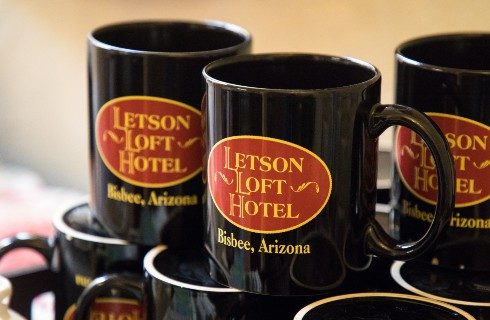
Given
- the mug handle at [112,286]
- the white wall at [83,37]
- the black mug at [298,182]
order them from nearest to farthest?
the black mug at [298,182], the mug handle at [112,286], the white wall at [83,37]

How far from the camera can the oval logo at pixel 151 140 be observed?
646mm

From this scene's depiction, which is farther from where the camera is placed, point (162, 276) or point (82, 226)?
point (82, 226)

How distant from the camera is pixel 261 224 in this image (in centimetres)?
58

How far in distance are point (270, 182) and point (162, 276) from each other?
0.39 feet

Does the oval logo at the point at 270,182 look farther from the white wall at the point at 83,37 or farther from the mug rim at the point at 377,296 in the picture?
the white wall at the point at 83,37

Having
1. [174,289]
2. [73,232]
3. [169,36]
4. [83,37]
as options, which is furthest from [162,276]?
[83,37]

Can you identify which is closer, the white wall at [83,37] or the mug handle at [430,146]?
the mug handle at [430,146]

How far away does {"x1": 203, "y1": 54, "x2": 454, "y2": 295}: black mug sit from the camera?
1.85 feet

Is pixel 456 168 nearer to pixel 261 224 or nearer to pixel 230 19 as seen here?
pixel 261 224

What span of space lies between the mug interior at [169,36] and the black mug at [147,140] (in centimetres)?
4

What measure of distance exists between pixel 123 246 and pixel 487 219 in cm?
27

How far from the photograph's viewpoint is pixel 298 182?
57 cm

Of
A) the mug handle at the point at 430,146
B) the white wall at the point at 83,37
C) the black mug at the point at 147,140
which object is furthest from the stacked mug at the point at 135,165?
the white wall at the point at 83,37

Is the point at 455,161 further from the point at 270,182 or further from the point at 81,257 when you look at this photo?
the point at 81,257
